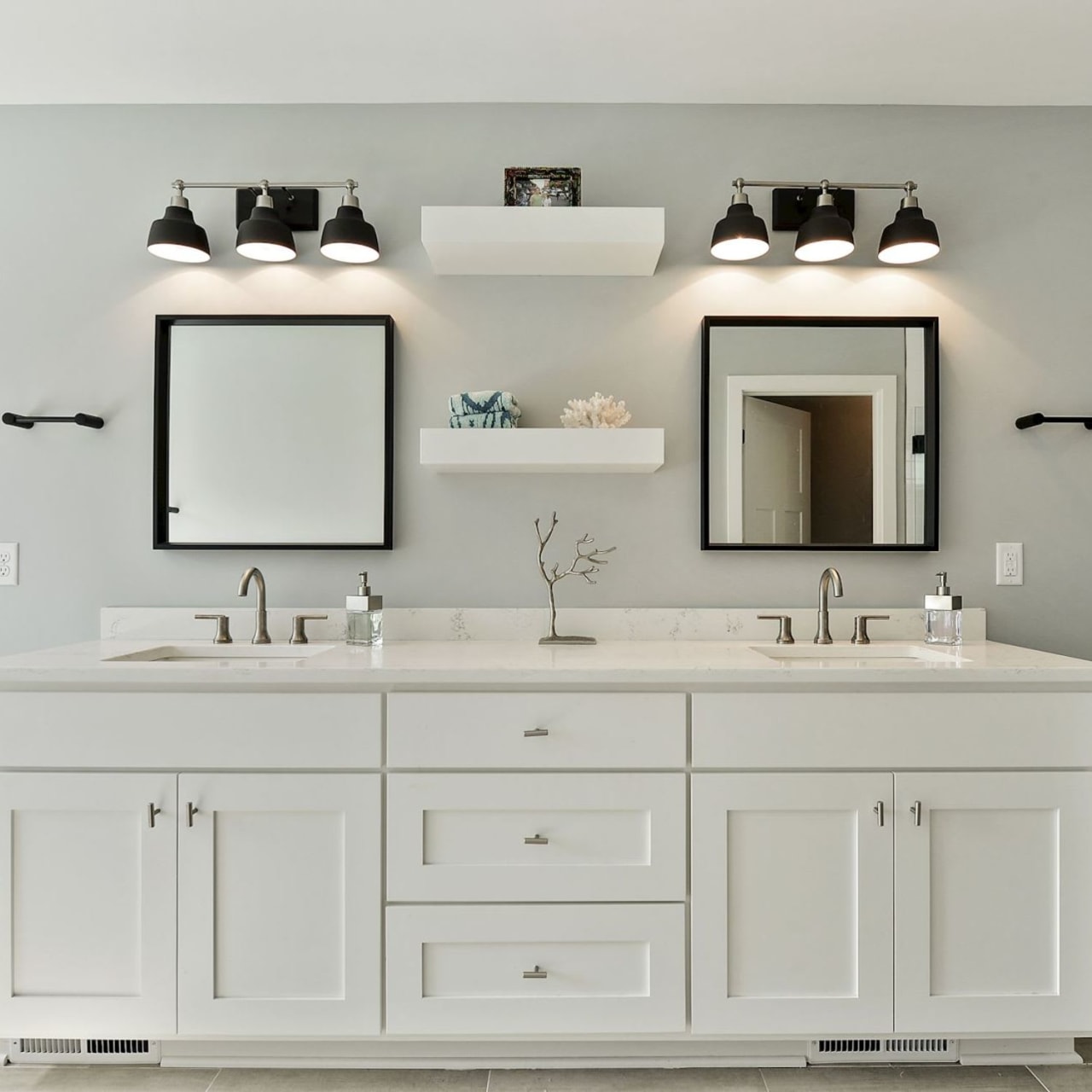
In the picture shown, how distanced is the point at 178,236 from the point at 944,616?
7.25 ft

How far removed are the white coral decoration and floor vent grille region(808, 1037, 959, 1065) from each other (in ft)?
4.88

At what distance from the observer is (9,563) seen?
7.23ft

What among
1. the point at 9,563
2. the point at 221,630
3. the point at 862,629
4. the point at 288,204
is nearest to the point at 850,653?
the point at 862,629

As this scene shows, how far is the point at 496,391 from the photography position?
2.08 metres

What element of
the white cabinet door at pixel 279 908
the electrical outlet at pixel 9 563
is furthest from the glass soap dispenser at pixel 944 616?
the electrical outlet at pixel 9 563

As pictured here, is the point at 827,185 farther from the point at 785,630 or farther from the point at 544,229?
the point at 785,630

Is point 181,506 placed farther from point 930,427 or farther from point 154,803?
point 930,427

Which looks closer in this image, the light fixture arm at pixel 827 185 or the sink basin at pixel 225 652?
the sink basin at pixel 225 652

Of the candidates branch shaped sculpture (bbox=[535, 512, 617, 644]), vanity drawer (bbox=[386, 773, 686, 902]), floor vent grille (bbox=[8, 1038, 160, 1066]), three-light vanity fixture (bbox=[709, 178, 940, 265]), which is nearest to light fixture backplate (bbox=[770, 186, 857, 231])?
→ three-light vanity fixture (bbox=[709, 178, 940, 265])

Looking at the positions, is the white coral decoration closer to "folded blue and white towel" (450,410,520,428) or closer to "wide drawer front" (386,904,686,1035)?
"folded blue and white towel" (450,410,520,428)

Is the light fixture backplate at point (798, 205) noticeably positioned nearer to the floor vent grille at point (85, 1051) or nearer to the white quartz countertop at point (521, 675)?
the white quartz countertop at point (521, 675)

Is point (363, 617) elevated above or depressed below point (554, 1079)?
above

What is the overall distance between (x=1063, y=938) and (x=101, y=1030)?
6.58 ft

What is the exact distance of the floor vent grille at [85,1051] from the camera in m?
1.66
